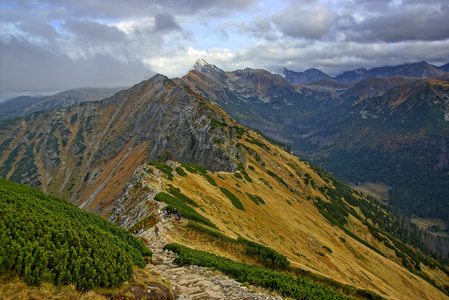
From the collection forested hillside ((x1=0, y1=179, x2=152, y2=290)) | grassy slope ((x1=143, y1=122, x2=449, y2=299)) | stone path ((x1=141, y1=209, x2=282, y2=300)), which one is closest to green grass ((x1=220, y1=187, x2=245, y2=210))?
grassy slope ((x1=143, y1=122, x2=449, y2=299))

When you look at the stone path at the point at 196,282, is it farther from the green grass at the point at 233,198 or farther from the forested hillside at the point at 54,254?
the green grass at the point at 233,198

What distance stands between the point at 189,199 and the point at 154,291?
96.5 ft

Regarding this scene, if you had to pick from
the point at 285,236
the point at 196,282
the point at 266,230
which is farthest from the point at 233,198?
the point at 196,282

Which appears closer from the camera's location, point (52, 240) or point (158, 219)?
point (52, 240)

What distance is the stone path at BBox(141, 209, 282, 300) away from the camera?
12367mm

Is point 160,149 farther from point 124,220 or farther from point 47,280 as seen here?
point 47,280

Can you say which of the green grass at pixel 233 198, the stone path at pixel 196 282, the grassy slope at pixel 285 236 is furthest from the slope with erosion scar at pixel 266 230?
the stone path at pixel 196 282

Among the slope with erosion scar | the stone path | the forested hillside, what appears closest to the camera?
the forested hillside

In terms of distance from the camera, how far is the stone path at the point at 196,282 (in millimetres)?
12367

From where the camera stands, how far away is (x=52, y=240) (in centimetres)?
1021

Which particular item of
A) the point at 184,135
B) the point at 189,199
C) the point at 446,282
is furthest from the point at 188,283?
the point at 446,282

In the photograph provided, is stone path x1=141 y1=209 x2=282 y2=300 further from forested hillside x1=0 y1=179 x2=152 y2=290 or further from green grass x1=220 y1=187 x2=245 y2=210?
green grass x1=220 y1=187 x2=245 y2=210

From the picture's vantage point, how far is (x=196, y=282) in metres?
14.2

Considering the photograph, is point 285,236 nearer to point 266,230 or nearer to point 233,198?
point 266,230
